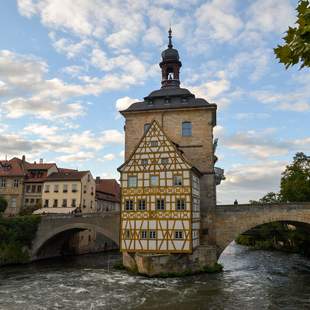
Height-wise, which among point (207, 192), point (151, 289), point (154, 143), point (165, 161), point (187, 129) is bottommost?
point (151, 289)

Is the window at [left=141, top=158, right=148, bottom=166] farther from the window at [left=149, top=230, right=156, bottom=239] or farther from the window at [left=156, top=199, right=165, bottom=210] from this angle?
the window at [left=149, top=230, right=156, bottom=239]

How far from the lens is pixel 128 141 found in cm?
3469

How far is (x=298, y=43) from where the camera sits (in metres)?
3.60

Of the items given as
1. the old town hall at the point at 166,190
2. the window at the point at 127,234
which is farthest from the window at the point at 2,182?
the window at the point at 127,234

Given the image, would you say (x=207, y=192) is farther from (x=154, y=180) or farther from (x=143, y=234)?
(x=143, y=234)

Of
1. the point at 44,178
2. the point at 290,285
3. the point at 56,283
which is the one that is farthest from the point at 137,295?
the point at 44,178

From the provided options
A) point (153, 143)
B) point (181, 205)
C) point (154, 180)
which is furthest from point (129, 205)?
point (153, 143)

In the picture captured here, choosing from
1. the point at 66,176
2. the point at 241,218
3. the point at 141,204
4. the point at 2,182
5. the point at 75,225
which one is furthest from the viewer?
the point at 2,182

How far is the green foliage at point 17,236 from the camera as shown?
33.3 metres

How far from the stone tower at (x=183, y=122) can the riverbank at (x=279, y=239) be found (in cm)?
1329

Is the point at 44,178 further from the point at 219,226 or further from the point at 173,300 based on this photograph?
the point at 173,300

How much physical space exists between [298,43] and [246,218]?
88.7ft

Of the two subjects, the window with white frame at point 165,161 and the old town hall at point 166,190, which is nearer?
the old town hall at point 166,190

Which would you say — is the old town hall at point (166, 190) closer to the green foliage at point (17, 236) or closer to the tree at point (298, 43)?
the green foliage at point (17, 236)
